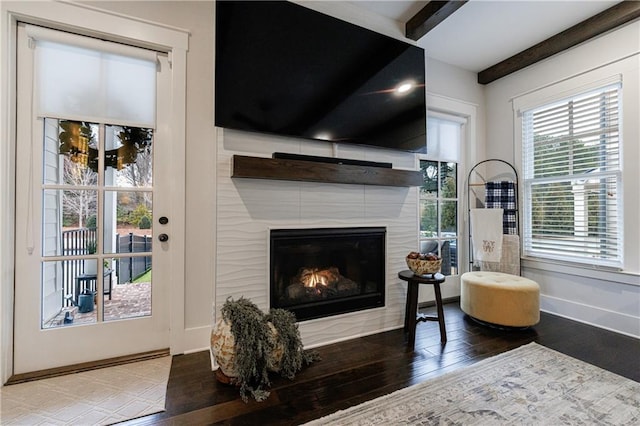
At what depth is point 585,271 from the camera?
109 inches

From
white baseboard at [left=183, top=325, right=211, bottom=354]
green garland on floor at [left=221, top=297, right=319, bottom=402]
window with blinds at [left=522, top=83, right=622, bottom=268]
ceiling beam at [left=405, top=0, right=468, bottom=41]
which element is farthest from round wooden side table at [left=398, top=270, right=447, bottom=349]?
ceiling beam at [left=405, top=0, right=468, bottom=41]

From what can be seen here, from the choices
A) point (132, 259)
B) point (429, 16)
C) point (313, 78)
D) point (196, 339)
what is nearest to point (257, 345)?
point (196, 339)

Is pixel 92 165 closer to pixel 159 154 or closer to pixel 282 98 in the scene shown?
pixel 159 154

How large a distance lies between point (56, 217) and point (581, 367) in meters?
3.65

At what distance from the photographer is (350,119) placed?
246 centimetres

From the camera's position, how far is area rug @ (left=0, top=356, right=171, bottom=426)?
1438mm

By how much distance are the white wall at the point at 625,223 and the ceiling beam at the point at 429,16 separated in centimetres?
149

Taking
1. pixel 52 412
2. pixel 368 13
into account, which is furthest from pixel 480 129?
pixel 52 412

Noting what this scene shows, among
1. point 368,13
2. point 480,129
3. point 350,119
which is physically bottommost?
point 350,119

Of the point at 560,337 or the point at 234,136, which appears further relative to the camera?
the point at 560,337

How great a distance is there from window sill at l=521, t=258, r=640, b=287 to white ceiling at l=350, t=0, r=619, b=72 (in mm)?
2333

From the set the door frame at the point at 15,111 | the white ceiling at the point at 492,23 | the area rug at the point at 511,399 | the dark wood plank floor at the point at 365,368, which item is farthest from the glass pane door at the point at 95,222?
the white ceiling at the point at 492,23

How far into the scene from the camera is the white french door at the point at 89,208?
182cm

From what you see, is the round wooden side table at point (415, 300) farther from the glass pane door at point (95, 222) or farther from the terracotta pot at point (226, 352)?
the glass pane door at point (95, 222)
